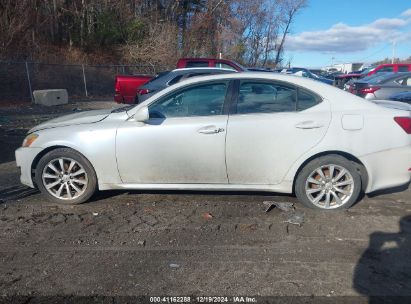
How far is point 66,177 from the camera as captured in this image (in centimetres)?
476

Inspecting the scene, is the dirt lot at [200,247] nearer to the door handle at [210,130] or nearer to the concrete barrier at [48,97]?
the door handle at [210,130]

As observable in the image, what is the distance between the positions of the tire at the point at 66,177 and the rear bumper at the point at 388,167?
3.32 metres

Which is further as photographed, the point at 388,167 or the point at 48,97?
the point at 48,97

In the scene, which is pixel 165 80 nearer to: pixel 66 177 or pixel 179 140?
pixel 66 177

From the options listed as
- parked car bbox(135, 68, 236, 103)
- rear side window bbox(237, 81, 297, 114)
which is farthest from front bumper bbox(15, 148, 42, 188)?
parked car bbox(135, 68, 236, 103)

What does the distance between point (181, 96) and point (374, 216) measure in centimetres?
269

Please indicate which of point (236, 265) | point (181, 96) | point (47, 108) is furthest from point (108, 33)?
point (236, 265)

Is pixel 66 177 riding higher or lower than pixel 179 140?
lower

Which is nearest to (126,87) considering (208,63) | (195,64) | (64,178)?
(195,64)

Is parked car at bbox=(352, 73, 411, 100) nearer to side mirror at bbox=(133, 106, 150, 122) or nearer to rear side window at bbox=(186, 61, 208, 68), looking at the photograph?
rear side window at bbox=(186, 61, 208, 68)

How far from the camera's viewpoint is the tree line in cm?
2205

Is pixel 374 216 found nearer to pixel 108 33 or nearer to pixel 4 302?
Result: pixel 4 302

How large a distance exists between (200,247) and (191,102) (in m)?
1.78

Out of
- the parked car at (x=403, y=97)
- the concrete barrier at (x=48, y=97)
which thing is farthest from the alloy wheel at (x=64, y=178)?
the concrete barrier at (x=48, y=97)
